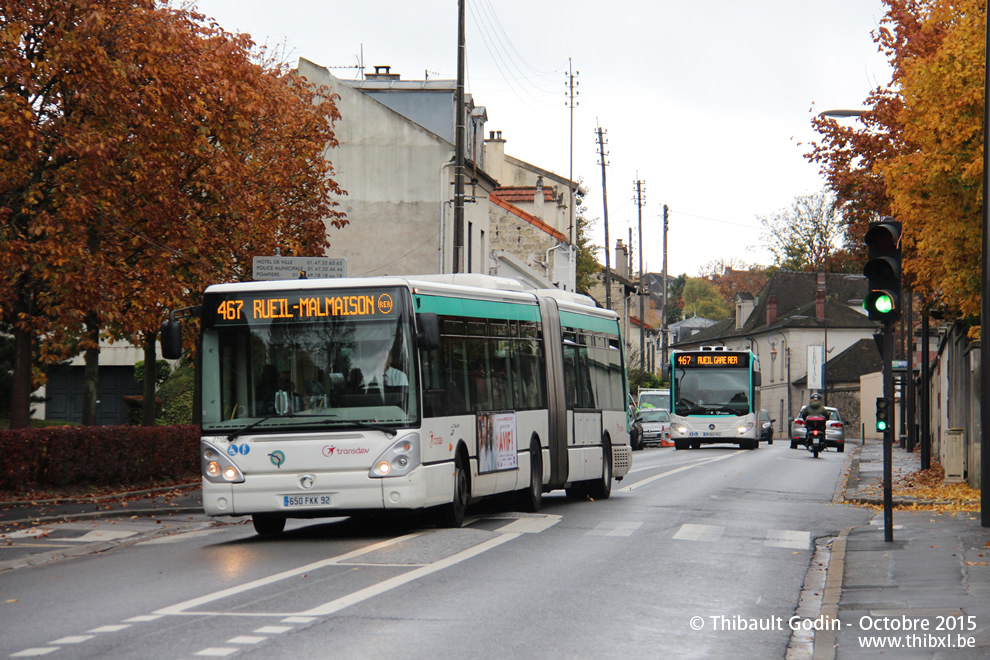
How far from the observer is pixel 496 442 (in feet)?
54.2

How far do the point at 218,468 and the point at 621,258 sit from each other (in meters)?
103

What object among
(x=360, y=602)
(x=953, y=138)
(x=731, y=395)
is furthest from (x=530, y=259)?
(x=360, y=602)

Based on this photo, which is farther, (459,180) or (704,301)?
(704,301)

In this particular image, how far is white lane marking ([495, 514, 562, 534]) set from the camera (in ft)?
49.7

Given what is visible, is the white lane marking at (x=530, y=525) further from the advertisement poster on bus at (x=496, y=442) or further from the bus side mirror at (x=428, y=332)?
the bus side mirror at (x=428, y=332)

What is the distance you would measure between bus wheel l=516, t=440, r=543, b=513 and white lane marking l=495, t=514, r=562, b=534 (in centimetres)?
54

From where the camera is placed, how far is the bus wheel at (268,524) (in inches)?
597

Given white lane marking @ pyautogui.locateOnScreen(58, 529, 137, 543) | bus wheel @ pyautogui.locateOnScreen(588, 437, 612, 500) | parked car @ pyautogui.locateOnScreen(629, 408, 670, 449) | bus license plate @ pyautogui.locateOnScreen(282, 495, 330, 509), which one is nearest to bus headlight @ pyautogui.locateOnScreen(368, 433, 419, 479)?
bus license plate @ pyautogui.locateOnScreen(282, 495, 330, 509)

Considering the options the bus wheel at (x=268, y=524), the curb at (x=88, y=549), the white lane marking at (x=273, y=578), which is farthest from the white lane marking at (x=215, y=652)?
the bus wheel at (x=268, y=524)

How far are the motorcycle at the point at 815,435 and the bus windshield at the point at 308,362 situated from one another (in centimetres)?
3097

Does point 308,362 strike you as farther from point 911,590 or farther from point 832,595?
point 911,590

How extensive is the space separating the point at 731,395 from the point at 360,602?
124 feet

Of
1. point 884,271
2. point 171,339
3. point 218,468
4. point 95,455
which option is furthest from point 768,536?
point 95,455

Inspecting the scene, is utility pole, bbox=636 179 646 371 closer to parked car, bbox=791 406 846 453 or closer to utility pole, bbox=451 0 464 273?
parked car, bbox=791 406 846 453
